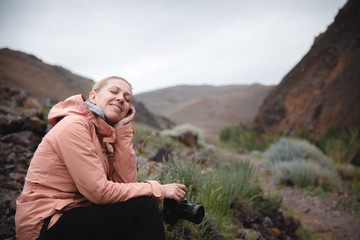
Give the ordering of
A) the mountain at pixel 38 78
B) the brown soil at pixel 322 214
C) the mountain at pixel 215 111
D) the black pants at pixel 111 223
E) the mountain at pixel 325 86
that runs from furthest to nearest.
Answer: the mountain at pixel 215 111 → the mountain at pixel 38 78 → the mountain at pixel 325 86 → the brown soil at pixel 322 214 → the black pants at pixel 111 223

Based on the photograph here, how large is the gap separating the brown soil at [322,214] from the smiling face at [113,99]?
3.03 m

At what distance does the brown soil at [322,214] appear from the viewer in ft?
12.4

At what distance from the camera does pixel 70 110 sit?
1.65 meters

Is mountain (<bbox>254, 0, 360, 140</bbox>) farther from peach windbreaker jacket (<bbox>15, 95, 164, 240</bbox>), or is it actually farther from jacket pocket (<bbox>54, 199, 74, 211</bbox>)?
jacket pocket (<bbox>54, 199, 74, 211</bbox>)

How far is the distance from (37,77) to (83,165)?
16.3 metres

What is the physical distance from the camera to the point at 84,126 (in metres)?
1.56

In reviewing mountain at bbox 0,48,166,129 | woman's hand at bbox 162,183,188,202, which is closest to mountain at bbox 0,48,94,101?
mountain at bbox 0,48,166,129

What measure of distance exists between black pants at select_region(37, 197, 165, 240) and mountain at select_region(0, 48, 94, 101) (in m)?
12.4

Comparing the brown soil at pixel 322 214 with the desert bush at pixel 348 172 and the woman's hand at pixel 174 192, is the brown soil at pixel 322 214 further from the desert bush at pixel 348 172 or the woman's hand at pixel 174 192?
the woman's hand at pixel 174 192

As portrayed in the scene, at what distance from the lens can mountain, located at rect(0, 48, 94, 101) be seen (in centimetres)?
1277

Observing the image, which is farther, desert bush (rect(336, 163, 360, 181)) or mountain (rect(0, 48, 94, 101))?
mountain (rect(0, 48, 94, 101))

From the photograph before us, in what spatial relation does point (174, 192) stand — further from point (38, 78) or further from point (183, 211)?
point (38, 78)

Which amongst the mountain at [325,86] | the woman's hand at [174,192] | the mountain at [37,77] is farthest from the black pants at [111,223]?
the mountain at [37,77]

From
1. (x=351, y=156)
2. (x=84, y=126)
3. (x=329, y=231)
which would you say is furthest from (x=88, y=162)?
(x=351, y=156)
